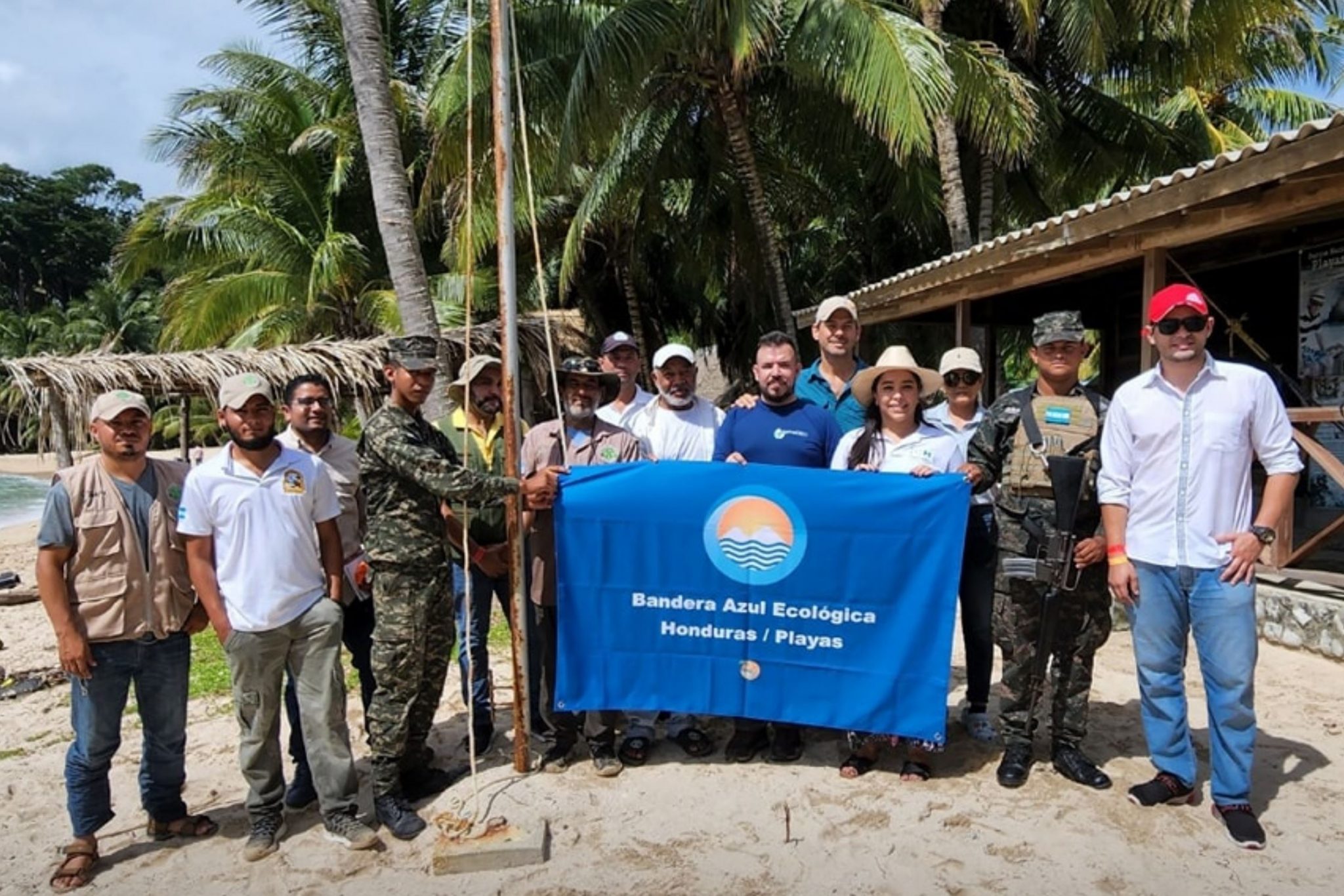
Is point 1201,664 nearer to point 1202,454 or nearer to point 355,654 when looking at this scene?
point 1202,454

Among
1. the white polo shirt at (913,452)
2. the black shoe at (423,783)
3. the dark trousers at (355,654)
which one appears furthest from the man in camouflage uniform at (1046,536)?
the dark trousers at (355,654)

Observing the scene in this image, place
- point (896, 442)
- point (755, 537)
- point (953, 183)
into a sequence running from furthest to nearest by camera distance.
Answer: point (953, 183) → point (896, 442) → point (755, 537)

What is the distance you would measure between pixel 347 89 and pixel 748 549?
14.8 m

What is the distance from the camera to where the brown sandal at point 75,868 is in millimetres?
3131

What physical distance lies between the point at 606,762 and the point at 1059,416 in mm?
2494

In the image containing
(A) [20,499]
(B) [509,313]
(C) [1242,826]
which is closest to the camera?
(C) [1242,826]

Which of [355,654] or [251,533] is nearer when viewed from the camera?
[251,533]

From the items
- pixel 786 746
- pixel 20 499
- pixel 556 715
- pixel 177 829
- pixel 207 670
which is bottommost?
pixel 20 499

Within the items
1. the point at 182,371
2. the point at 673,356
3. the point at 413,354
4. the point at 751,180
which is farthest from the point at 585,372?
the point at 751,180

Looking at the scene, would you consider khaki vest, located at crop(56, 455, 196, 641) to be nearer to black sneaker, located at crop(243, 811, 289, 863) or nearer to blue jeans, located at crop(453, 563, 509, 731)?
black sneaker, located at crop(243, 811, 289, 863)

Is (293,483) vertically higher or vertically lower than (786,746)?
higher

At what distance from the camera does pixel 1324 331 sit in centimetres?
780

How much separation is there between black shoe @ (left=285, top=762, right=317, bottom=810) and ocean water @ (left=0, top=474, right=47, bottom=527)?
24.3m

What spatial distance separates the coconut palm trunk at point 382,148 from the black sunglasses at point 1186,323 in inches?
197
